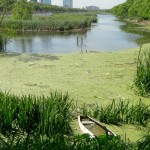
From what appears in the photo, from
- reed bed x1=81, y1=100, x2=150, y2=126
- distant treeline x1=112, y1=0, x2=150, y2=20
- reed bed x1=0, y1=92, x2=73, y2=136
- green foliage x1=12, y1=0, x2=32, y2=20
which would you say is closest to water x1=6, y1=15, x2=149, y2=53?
green foliage x1=12, y1=0, x2=32, y2=20

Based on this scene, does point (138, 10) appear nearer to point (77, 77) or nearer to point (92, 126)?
point (77, 77)

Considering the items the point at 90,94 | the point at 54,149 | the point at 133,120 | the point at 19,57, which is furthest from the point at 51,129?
the point at 19,57

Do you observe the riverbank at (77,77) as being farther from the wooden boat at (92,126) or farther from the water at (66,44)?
the water at (66,44)

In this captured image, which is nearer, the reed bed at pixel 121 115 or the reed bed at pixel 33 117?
the reed bed at pixel 33 117

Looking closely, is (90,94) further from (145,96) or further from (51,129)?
(51,129)

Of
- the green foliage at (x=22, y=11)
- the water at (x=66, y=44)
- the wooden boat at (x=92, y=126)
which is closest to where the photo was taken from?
the wooden boat at (x=92, y=126)

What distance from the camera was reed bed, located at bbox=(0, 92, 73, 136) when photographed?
13.6ft

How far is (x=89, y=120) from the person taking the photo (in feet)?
15.4

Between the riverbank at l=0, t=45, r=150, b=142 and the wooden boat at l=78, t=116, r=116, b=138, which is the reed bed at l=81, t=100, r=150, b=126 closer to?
the riverbank at l=0, t=45, r=150, b=142

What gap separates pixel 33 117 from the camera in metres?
4.36

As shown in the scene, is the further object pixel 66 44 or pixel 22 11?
pixel 22 11

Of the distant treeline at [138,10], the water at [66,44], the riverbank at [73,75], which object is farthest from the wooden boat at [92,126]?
the distant treeline at [138,10]

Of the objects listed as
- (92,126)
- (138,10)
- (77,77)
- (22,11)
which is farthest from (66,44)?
(138,10)

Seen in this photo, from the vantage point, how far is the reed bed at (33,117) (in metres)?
4.14
